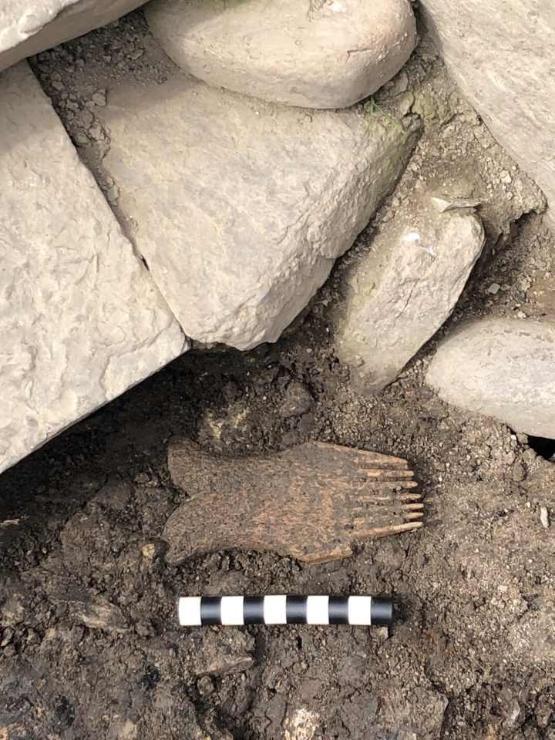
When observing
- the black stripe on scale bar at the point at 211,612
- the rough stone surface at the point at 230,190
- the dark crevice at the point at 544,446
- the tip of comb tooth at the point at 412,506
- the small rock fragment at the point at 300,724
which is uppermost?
the rough stone surface at the point at 230,190

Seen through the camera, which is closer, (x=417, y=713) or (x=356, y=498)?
(x=417, y=713)

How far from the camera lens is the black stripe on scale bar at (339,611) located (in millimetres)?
1858

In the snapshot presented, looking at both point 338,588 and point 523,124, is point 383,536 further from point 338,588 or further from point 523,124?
point 523,124

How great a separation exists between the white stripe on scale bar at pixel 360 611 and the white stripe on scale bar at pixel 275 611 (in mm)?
157

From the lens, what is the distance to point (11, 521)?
73.7 inches

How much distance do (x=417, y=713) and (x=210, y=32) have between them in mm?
1607

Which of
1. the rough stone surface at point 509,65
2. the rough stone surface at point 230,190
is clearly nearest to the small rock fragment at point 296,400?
the rough stone surface at point 230,190

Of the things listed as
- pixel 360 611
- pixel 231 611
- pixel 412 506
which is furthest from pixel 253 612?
pixel 412 506

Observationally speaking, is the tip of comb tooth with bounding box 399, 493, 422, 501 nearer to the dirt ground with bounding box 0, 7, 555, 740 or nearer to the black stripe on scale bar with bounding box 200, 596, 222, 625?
the dirt ground with bounding box 0, 7, 555, 740

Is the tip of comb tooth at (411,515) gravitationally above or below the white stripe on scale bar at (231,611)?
below

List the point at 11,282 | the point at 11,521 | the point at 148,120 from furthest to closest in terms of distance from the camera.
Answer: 1. the point at 11,521
2. the point at 148,120
3. the point at 11,282

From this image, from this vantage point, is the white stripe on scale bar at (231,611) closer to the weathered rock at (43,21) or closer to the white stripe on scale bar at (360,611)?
the white stripe on scale bar at (360,611)

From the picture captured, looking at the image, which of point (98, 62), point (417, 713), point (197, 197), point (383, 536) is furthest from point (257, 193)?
point (417, 713)

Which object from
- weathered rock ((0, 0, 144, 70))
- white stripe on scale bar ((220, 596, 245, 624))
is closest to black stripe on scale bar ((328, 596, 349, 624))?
white stripe on scale bar ((220, 596, 245, 624))
